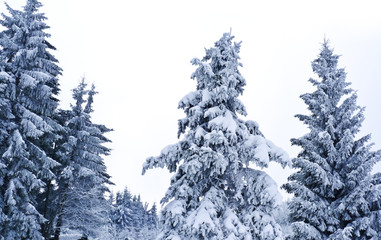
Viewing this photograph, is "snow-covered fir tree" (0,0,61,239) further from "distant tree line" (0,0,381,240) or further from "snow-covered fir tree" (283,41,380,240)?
"snow-covered fir tree" (283,41,380,240)

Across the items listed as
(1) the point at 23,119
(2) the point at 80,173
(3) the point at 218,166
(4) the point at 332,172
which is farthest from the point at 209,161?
(2) the point at 80,173

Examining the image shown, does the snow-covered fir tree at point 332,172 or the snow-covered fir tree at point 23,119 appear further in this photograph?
the snow-covered fir tree at point 23,119

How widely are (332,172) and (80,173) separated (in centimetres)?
1590

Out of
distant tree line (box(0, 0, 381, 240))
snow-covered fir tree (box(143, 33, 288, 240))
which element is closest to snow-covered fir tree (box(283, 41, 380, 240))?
distant tree line (box(0, 0, 381, 240))

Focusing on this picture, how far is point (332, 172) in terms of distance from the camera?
52.9 feet

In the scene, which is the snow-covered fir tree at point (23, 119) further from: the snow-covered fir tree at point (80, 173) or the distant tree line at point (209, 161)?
the snow-covered fir tree at point (80, 173)

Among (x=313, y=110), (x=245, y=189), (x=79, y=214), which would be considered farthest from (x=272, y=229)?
(x=79, y=214)

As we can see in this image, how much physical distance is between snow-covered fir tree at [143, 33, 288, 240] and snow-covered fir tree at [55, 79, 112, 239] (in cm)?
1258

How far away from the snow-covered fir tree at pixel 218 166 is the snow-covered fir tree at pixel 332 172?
192 inches

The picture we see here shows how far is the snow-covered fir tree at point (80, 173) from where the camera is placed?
2216 cm

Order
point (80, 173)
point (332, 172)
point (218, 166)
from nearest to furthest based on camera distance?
point (218, 166), point (332, 172), point (80, 173)

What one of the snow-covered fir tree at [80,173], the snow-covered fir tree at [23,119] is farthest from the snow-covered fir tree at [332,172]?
the snow-covered fir tree at [80,173]

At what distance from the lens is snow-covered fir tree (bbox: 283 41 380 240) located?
1445cm

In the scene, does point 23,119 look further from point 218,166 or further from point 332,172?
point 332,172
